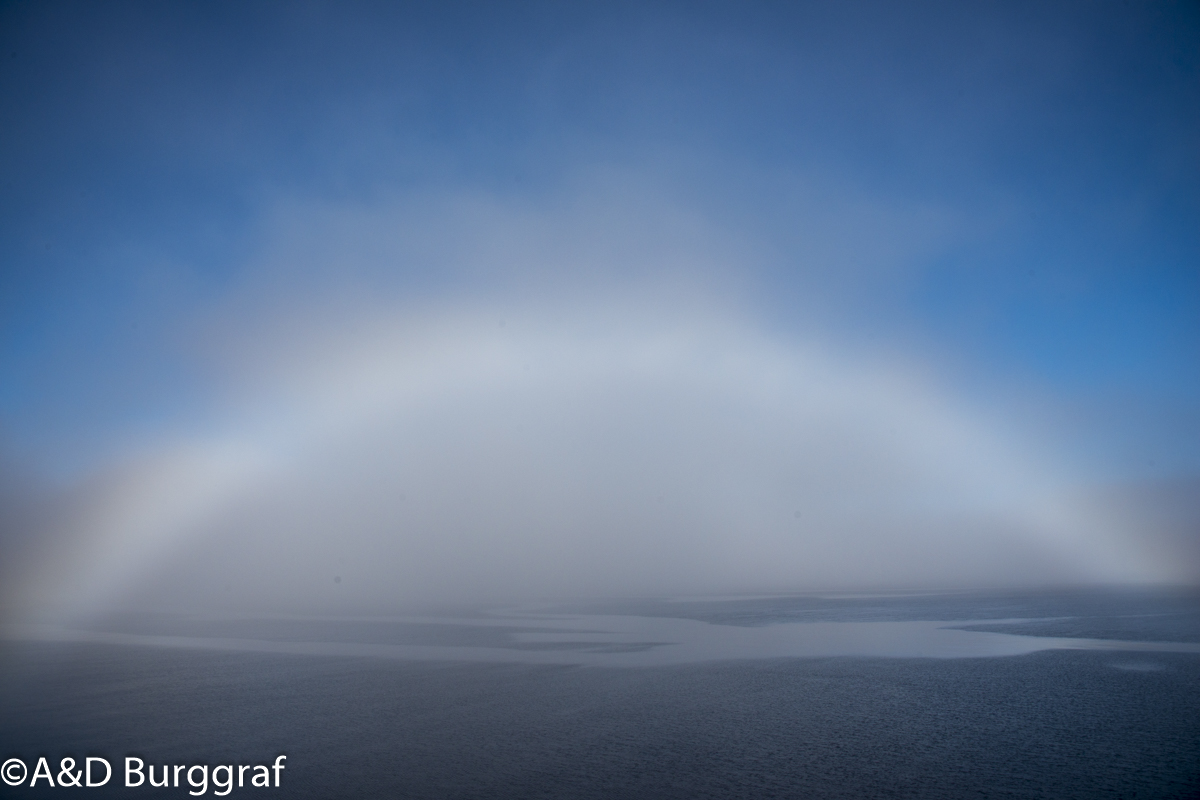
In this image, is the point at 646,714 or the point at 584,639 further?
the point at 584,639

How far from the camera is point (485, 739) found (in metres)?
18.7

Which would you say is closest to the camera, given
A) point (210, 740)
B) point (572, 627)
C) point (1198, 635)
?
point (210, 740)

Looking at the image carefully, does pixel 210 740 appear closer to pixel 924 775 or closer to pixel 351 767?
pixel 351 767

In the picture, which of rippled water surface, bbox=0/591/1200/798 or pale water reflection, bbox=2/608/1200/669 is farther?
pale water reflection, bbox=2/608/1200/669

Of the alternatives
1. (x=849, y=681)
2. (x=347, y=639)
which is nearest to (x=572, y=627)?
(x=347, y=639)

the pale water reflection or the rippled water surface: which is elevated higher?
the rippled water surface

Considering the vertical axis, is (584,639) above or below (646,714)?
below

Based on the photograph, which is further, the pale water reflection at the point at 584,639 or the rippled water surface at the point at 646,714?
the pale water reflection at the point at 584,639

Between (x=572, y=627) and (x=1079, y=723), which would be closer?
(x=1079, y=723)

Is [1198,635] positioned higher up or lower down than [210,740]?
lower down

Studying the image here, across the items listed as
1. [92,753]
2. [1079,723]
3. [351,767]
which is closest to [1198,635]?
[1079,723]

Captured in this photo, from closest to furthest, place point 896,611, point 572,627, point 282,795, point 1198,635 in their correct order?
1. point 282,795
2. point 1198,635
3. point 572,627
4. point 896,611

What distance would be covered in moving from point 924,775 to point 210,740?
17.3 metres

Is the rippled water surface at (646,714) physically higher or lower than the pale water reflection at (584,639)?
higher
